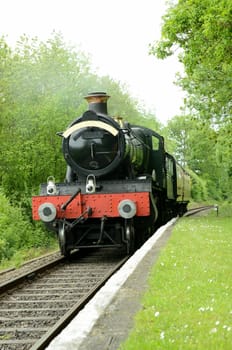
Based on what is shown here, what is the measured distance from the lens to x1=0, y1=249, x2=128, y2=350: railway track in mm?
6734

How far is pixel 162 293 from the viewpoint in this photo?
23.9 feet

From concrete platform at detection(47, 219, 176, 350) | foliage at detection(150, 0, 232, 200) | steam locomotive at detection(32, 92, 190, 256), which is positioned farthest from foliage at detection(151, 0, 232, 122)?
concrete platform at detection(47, 219, 176, 350)

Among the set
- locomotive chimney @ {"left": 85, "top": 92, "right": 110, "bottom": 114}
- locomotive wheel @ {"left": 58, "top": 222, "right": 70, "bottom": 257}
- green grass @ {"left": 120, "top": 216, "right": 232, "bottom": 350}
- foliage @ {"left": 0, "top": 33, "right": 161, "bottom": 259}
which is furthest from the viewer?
foliage @ {"left": 0, "top": 33, "right": 161, "bottom": 259}

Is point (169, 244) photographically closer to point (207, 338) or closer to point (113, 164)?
point (113, 164)

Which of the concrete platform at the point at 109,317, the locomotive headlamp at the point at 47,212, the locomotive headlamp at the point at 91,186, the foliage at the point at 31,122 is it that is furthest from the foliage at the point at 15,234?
the concrete platform at the point at 109,317

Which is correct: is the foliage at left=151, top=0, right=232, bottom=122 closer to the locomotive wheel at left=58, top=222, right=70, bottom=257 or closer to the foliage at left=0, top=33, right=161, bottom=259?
the foliage at left=0, top=33, right=161, bottom=259

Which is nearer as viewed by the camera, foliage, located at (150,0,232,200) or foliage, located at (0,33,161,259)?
foliage, located at (150,0,232,200)

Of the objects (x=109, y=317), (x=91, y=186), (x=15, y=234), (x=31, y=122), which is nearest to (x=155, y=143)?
(x=91, y=186)

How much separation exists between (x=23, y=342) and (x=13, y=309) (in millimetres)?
1903

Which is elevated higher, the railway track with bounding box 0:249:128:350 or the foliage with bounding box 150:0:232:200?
the foliage with bounding box 150:0:232:200

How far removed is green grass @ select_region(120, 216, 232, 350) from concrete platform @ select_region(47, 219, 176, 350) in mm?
129

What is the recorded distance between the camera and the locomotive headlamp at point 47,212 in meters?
13.2

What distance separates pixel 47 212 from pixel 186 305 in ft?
23.3

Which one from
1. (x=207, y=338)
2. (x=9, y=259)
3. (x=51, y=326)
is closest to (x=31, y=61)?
(x=9, y=259)
